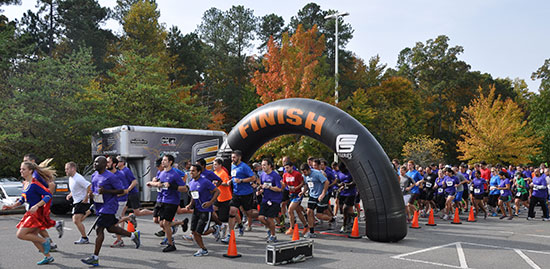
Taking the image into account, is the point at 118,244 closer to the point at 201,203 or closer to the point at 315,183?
the point at 201,203

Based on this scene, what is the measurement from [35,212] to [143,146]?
849 cm

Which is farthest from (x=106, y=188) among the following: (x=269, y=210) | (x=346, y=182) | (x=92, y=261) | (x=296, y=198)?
(x=346, y=182)

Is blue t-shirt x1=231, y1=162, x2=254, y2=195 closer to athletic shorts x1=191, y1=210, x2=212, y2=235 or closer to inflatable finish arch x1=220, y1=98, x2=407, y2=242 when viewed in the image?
athletic shorts x1=191, y1=210, x2=212, y2=235

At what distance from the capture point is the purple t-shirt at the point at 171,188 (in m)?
8.16

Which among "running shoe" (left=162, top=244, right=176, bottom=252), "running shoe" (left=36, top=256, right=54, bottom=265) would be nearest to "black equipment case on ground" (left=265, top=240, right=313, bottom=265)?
"running shoe" (left=162, top=244, right=176, bottom=252)

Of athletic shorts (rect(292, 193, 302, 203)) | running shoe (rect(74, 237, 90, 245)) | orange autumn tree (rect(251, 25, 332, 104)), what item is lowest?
running shoe (rect(74, 237, 90, 245))

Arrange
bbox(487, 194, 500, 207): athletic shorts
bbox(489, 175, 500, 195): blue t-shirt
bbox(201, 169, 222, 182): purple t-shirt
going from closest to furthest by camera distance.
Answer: bbox(201, 169, 222, 182): purple t-shirt < bbox(489, 175, 500, 195): blue t-shirt < bbox(487, 194, 500, 207): athletic shorts

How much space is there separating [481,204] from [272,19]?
1323 inches

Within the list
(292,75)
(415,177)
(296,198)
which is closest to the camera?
(296,198)

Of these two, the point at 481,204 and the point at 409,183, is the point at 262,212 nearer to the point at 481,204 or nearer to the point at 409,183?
the point at 409,183

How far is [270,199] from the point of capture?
30.8 feet

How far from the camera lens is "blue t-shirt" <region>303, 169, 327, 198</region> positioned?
10.3 meters

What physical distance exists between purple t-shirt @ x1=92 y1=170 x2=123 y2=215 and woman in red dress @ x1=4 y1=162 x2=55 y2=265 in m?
0.74

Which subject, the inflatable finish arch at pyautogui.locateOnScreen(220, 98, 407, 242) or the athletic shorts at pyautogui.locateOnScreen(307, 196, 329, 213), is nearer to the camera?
the inflatable finish arch at pyautogui.locateOnScreen(220, 98, 407, 242)
